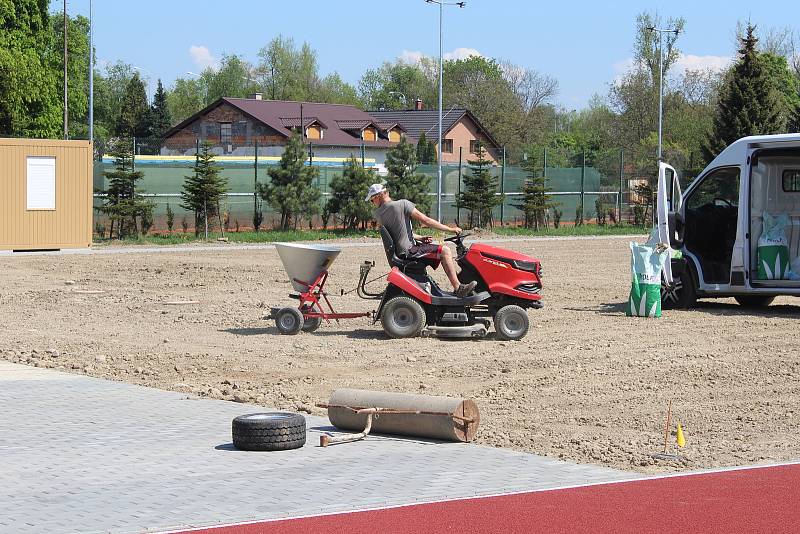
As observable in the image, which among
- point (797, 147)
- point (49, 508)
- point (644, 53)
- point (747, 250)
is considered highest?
point (644, 53)

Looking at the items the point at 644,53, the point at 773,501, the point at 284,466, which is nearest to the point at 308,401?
the point at 284,466

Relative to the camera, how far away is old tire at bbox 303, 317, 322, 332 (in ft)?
54.4

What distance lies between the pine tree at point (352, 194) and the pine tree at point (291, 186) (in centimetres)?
105

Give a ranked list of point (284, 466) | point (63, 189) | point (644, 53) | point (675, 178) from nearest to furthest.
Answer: point (284, 466)
point (675, 178)
point (63, 189)
point (644, 53)

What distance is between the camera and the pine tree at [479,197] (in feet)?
155

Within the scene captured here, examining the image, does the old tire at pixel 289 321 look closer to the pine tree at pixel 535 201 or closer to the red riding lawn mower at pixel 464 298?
the red riding lawn mower at pixel 464 298

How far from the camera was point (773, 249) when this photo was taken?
64.7 ft

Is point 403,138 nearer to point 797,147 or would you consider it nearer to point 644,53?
point 797,147

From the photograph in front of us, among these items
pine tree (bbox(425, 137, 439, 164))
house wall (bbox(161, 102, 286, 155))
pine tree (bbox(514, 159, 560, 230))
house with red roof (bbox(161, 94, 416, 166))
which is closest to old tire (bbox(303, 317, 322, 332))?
pine tree (bbox(514, 159, 560, 230))

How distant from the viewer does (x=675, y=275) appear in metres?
20.2

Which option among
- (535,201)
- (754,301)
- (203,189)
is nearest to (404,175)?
(535,201)

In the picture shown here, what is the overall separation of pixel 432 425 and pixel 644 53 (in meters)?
84.3

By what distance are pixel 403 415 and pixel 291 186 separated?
32.2 metres

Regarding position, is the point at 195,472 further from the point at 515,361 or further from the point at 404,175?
the point at 404,175
